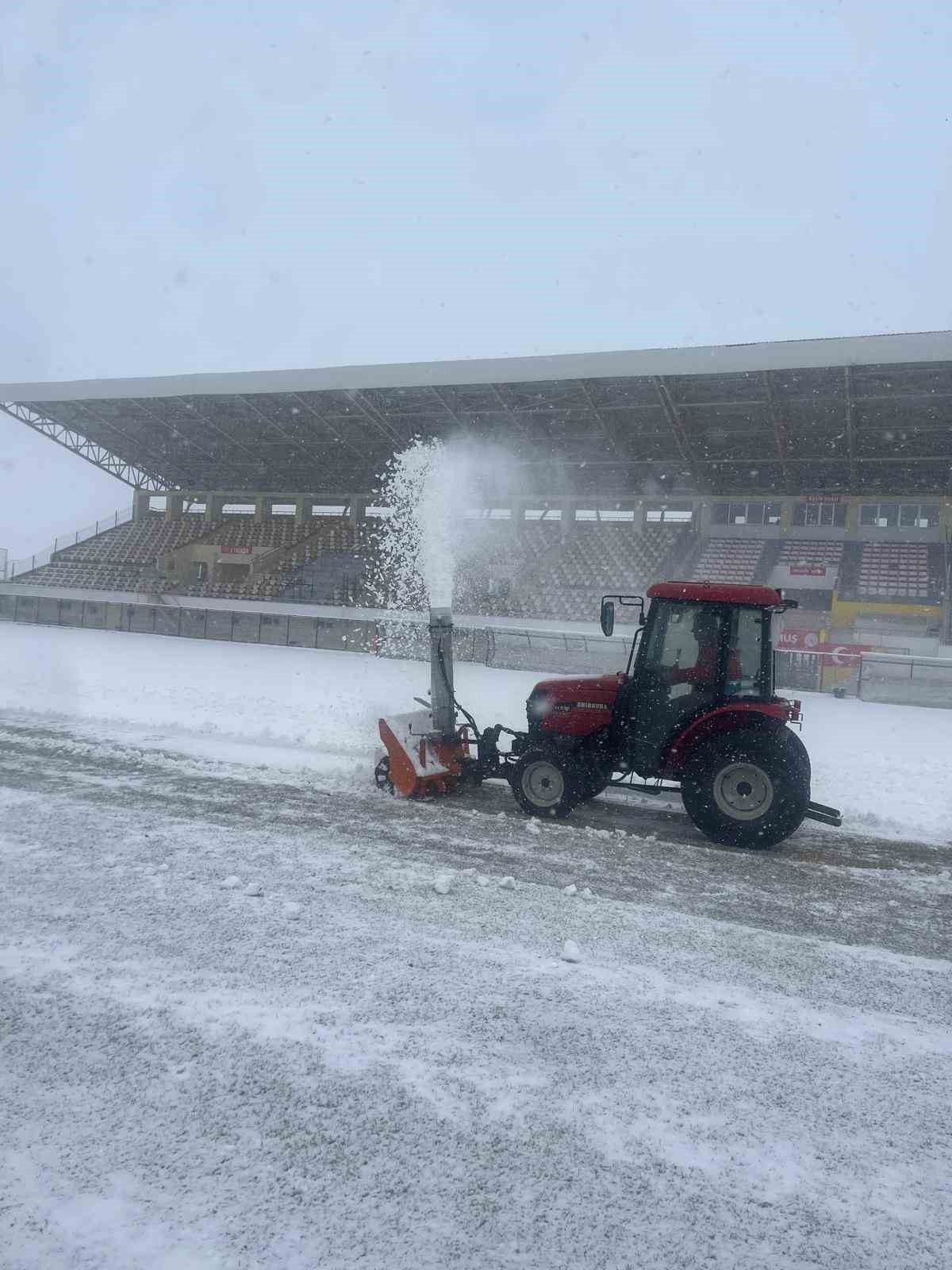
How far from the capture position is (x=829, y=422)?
24.0 metres

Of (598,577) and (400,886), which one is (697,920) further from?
(598,577)

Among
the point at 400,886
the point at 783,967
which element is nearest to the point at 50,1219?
the point at 400,886

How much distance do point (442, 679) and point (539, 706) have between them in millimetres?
1045

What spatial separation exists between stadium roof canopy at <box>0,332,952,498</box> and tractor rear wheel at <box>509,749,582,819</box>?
Result: 59.5 ft

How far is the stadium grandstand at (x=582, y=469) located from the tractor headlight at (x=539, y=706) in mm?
17654

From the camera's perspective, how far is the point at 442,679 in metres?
7.77

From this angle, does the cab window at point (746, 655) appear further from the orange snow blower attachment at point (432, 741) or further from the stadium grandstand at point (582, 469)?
the stadium grandstand at point (582, 469)

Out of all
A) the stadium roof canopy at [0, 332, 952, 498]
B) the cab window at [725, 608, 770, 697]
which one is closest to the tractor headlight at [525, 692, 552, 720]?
the cab window at [725, 608, 770, 697]

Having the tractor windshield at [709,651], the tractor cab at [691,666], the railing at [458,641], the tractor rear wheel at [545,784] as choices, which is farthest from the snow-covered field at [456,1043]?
the railing at [458,641]

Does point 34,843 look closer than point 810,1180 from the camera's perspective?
No

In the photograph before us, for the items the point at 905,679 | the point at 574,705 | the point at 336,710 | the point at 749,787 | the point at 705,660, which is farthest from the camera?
the point at 905,679

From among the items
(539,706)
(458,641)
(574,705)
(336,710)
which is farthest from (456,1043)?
(458,641)

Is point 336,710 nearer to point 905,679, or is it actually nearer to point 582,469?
point 905,679

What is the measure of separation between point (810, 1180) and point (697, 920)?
2112 millimetres
